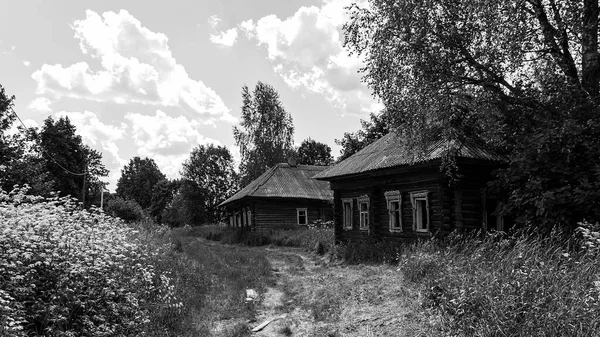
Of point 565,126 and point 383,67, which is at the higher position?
point 383,67

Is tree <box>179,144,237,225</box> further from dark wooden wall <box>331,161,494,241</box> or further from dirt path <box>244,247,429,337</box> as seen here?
dirt path <box>244,247,429,337</box>

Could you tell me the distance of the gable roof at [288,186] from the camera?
26.9 metres

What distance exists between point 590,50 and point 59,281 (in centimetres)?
1202

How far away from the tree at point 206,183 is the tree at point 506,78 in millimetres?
48886

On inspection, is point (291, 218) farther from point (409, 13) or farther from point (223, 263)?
point (409, 13)

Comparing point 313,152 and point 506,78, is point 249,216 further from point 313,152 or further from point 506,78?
point 313,152

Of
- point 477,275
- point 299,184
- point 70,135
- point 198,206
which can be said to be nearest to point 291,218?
point 299,184

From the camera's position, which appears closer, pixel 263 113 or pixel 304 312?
pixel 304 312

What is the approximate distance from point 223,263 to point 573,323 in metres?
10.8

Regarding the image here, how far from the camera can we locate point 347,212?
18500 mm

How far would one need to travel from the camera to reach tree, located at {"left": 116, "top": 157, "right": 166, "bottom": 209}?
8131cm

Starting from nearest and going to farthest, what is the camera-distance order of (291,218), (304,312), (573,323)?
1. (573,323)
2. (304,312)
3. (291,218)

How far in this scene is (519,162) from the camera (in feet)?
31.3

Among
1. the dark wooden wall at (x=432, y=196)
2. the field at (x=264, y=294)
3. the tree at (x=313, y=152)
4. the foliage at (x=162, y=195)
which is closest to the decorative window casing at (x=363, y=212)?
the dark wooden wall at (x=432, y=196)
